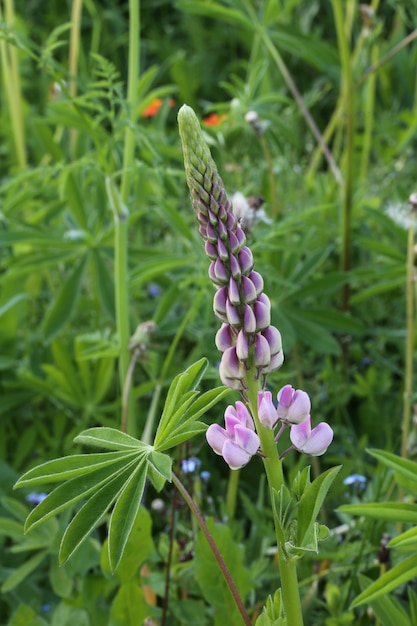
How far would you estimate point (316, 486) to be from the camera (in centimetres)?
81

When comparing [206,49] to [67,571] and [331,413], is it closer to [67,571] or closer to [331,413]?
[331,413]

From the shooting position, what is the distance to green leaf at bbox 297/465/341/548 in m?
0.79

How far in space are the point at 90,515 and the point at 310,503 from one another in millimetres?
217

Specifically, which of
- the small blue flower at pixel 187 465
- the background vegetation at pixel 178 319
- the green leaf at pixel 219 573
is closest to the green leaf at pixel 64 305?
the background vegetation at pixel 178 319

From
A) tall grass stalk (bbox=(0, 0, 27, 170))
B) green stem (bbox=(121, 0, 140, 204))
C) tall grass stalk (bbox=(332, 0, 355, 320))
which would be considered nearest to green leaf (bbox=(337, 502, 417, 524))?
green stem (bbox=(121, 0, 140, 204))

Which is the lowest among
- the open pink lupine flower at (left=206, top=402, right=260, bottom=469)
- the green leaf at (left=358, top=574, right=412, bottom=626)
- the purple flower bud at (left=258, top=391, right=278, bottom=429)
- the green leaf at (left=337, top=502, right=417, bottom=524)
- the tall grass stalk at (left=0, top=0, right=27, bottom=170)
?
the green leaf at (left=358, top=574, right=412, bottom=626)

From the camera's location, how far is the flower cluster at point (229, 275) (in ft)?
2.36

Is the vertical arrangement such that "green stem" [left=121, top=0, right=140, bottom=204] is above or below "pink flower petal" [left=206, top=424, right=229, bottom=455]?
above

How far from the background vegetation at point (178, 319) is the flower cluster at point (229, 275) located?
1.33 ft

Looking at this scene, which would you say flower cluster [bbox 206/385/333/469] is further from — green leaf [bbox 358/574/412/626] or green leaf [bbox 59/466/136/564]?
green leaf [bbox 358/574/412/626]

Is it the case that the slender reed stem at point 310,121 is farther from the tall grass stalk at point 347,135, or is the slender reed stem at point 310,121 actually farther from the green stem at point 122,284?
the green stem at point 122,284

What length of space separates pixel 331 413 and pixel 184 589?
748 mm

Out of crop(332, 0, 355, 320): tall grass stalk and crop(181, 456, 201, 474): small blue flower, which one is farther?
crop(332, 0, 355, 320): tall grass stalk

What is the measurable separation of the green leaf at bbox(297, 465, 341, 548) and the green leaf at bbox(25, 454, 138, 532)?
172mm
